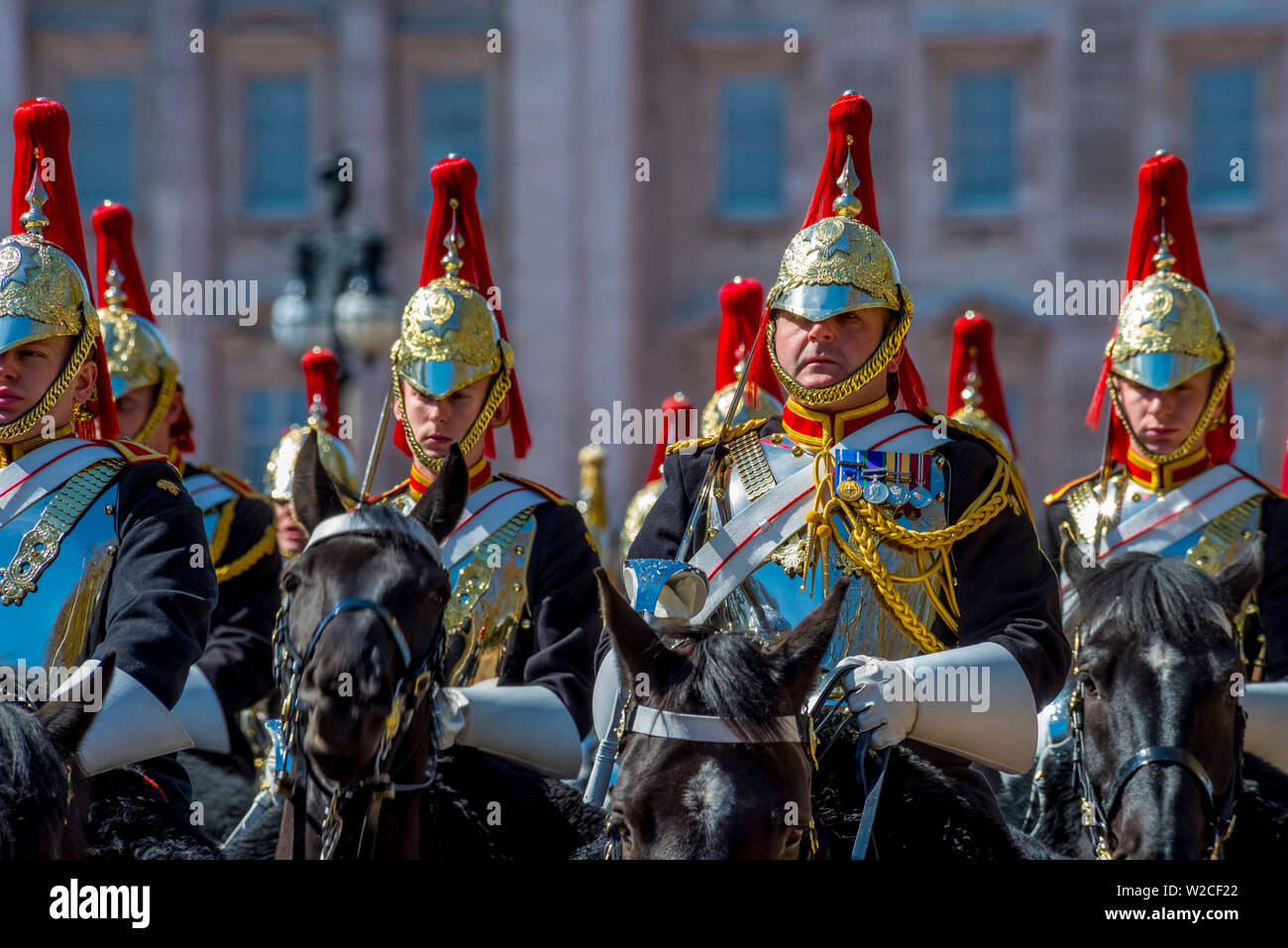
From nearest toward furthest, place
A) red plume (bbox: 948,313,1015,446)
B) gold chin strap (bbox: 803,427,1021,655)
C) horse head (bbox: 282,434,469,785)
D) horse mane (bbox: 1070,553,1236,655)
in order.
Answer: horse head (bbox: 282,434,469,785) < gold chin strap (bbox: 803,427,1021,655) < horse mane (bbox: 1070,553,1236,655) < red plume (bbox: 948,313,1015,446)

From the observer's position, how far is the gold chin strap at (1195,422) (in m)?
7.65

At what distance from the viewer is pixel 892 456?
5723 mm

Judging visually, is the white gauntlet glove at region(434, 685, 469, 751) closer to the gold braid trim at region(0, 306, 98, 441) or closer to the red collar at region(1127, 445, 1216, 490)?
the gold braid trim at region(0, 306, 98, 441)

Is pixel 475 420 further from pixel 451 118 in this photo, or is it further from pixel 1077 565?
pixel 451 118

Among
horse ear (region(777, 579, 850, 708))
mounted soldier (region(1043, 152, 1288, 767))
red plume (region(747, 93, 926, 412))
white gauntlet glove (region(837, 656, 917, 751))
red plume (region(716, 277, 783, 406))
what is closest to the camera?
horse ear (region(777, 579, 850, 708))

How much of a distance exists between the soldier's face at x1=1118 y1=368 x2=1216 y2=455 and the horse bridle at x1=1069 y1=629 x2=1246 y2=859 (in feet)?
6.26

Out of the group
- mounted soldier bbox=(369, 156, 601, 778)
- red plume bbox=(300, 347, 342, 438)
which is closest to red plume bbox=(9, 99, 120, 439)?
mounted soldier bbox=(369, 156, 601, 778)

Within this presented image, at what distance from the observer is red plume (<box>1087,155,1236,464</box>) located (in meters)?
7.95

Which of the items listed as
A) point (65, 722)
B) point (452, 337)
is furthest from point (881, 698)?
point (452, 337)

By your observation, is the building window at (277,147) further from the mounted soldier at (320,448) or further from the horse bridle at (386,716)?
the horse bridle at (386,716)

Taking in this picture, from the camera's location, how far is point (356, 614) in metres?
4.66

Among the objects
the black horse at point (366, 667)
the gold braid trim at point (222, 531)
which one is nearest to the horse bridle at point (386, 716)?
the black horse at point (366, 667)

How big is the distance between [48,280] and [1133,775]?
3001 mm
